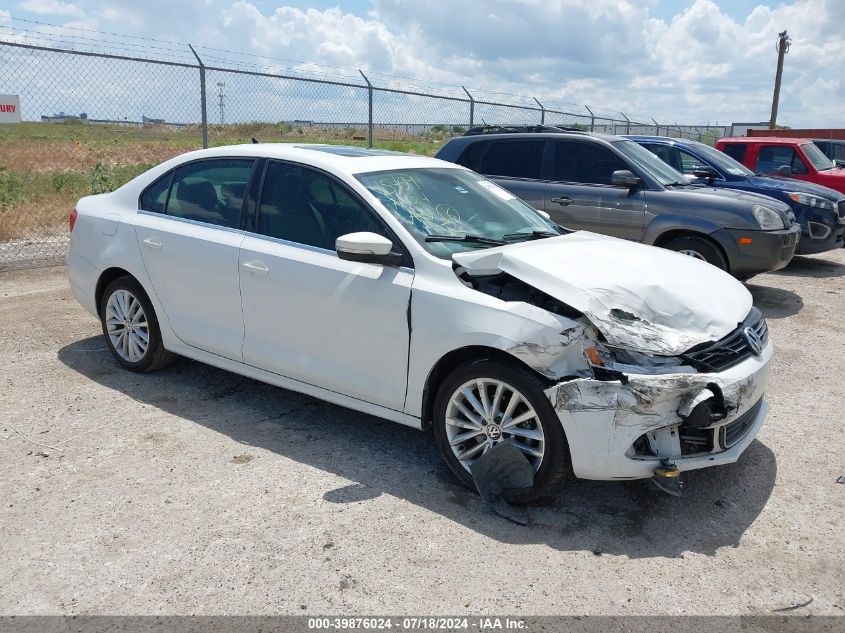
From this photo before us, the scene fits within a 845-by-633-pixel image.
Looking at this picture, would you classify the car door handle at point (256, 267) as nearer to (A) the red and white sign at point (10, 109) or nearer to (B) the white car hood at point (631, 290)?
(B) the white car hood at point (631, 290)

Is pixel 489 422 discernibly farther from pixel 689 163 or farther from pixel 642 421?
pixel 689 163

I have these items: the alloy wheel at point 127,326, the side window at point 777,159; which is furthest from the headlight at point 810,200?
the alloy wheel at point 127,326

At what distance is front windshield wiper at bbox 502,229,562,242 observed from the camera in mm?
4438

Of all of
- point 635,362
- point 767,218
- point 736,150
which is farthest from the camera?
point 736,150

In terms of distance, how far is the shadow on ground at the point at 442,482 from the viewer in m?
3.43

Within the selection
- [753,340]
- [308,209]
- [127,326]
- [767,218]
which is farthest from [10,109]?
[753,340]

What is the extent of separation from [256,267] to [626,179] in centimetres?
498

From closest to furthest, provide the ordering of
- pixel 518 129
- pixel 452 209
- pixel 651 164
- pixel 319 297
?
pixel 319 297 < pixel 452 209 < pixel 651 164 < pixel 518 129

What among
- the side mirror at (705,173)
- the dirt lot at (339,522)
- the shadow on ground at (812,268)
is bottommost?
the dirt lot at (339,522)

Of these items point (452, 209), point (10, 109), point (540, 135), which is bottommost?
point (452, 209)

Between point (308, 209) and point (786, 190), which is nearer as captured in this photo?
point (308, 209)

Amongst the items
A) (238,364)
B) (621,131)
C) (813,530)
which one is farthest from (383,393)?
(621,131)

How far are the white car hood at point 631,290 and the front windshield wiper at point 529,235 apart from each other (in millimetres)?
183

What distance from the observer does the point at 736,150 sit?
1295 centimetres
